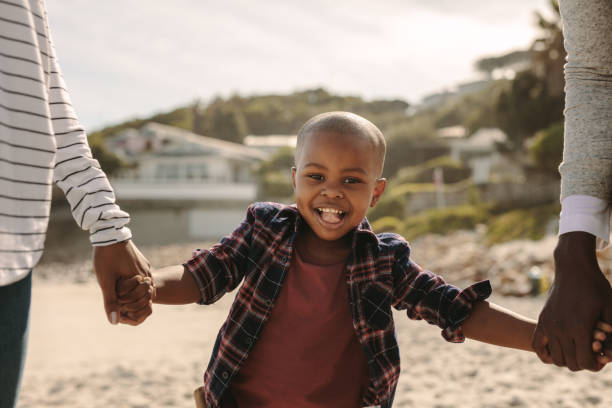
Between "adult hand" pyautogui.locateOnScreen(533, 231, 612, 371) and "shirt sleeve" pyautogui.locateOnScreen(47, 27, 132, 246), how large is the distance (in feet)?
4.16

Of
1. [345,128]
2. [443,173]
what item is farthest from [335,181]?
[443,173]

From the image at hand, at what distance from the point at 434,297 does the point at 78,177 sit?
1219mm

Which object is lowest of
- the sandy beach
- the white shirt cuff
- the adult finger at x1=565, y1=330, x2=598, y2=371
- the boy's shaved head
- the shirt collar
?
the sandy beach

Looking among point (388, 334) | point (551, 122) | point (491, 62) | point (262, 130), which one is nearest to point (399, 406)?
point (388, 334)

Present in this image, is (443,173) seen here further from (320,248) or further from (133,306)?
(133,306)

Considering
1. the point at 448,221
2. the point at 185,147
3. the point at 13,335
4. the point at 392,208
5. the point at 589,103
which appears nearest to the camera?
the point at 13,335

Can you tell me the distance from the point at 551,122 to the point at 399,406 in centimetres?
1842

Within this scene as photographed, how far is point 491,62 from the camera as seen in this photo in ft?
266

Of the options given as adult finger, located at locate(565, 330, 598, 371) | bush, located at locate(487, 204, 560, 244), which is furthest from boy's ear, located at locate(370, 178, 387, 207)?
bush, located at locate(487, 204, 560, 244)

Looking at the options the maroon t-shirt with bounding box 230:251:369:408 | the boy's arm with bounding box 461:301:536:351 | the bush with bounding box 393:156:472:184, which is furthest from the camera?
the bush with bounding box 393:156:472:184

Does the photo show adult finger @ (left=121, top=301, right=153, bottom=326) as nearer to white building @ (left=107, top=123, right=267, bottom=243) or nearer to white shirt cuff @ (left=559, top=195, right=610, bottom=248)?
white shirt cuff @ (left=559, top=195, right=610, bottom=248)

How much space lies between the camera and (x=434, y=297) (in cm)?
206

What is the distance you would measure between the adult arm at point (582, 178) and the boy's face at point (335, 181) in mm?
649

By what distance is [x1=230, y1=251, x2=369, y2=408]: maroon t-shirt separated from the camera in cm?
201
